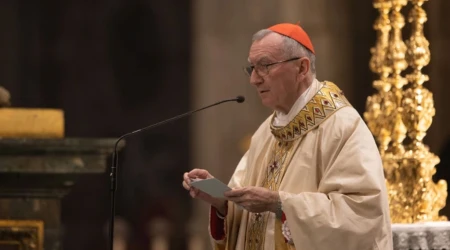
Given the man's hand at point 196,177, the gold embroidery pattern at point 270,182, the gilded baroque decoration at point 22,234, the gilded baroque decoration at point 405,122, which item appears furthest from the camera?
the gilded baroque decoration at point 405,122

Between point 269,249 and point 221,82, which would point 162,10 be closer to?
point 221,82

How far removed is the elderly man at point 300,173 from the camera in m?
5.00

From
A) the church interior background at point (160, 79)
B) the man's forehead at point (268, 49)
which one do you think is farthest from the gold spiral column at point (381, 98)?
the church interior background at point (160, 79)

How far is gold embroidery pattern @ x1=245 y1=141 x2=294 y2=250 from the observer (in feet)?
17.6

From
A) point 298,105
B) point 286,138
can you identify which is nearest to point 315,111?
point 298,105

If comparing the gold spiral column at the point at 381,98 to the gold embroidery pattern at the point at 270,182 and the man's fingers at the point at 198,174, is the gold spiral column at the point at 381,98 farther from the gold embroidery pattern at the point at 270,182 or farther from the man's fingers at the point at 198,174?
the man's fingers at the point at 198,174

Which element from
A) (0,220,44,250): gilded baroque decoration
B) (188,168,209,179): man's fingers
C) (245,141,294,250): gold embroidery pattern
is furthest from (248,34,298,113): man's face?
(0,220,44,250): gilded baroque decoration

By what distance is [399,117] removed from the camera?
682cm

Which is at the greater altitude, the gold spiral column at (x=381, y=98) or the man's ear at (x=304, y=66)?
the man's ear at (x=304, y=66)

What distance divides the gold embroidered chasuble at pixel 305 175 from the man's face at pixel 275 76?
0.09 metres

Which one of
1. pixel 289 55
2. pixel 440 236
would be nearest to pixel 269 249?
pixel 289 55

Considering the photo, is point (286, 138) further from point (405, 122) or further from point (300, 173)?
point (405, 122)

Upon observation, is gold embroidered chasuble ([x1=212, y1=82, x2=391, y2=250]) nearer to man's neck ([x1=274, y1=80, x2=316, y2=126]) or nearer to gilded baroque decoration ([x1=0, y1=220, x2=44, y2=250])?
man's neck ([x1=274, y1=80, x2=316, y2=126])

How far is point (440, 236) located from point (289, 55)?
1533 millimetres
